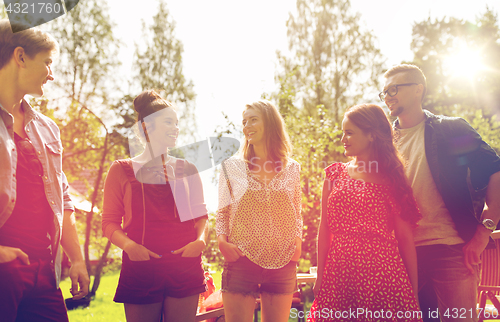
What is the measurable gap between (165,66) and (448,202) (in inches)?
400

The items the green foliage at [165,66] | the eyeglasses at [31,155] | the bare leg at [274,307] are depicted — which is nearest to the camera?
the eyeglasses at [31,155]

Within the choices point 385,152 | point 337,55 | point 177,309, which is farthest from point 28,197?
point 337,55

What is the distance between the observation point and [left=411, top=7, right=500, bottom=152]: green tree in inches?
762

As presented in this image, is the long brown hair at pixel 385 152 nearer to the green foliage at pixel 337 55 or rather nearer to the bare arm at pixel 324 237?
the bare arm at pixel 324 237

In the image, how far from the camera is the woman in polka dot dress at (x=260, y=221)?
2.25 metres

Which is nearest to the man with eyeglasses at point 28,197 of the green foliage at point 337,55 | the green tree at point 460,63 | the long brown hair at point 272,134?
the long brown hair at point 272,134

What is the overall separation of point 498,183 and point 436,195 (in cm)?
40

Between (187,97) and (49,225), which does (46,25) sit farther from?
(49,225)

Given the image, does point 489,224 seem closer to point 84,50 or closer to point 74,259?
point 74,259

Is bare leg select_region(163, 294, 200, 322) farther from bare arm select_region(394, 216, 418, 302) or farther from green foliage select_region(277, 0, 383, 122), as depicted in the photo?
green foliage select_region(277, 0, 383, 122)

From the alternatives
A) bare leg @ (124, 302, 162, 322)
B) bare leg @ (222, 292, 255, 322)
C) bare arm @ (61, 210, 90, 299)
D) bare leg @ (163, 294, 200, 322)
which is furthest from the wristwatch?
bare arm @ (61, 210, 90, 299)

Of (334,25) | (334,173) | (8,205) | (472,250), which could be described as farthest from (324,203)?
(334,25)

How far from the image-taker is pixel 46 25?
7406 millimetres

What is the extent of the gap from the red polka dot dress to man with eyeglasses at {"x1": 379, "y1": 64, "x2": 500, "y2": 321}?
419mm
